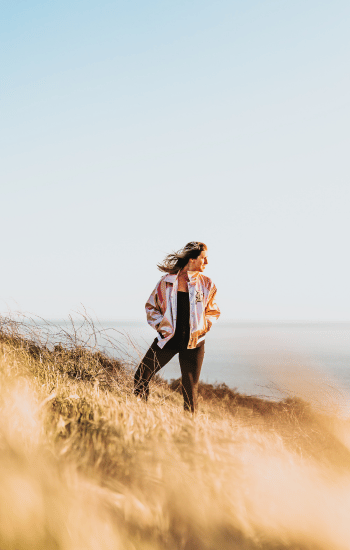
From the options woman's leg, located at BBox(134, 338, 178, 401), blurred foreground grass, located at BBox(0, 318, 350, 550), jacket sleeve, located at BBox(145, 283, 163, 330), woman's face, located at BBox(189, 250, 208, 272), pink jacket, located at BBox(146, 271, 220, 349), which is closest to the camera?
blurred foreground grass, located at BBox(0, 318, 350, 550)

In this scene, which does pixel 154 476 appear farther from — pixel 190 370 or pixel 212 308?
pixel 212 308

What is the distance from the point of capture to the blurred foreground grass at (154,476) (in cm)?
218

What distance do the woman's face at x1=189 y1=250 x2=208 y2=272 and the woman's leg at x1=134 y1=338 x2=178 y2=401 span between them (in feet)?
3.25

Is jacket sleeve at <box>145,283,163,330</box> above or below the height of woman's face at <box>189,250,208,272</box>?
below

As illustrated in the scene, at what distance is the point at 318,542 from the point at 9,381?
8.74 ft

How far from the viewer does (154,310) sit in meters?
4.93

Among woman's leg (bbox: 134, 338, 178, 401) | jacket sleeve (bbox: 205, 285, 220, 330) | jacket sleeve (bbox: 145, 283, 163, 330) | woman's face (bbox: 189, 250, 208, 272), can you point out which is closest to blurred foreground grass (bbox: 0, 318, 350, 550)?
woman's leg (bbox: 134, 338, 178, 401)

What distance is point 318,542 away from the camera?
2416 mm

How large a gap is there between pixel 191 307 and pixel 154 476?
2.36m

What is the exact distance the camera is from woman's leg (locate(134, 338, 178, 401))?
4.61 metres

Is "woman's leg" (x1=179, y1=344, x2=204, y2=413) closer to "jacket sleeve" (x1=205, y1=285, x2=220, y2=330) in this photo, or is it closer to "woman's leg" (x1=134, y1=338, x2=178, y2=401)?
"woman's leg" (x1=134, y1=338, x2=178, y2=401)

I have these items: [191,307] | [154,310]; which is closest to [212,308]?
[191,307]

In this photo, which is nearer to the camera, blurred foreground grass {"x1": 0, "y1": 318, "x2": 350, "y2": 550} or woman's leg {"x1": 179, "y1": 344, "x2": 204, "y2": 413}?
blurred foreground grass {"x1": 0, "y1": 318, "x2": 350, "y2": 550}

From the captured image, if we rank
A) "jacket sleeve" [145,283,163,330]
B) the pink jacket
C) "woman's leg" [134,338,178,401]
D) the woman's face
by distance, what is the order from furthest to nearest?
the woman's face < "jacket sleeve" [145,283,163,330] < the pink jacket < "woman's leg" [134,338,178,401]
